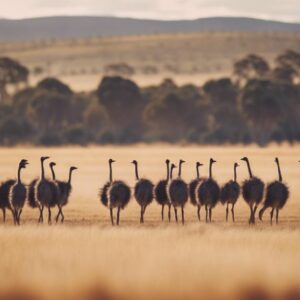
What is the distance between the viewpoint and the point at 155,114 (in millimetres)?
92125

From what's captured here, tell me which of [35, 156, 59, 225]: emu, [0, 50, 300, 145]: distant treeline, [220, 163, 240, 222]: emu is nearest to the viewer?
[35, 156, 59, 225]: emu

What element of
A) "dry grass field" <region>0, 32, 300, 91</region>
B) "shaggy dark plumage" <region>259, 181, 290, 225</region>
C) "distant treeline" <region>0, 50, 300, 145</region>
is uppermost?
"dry grass field" <region>0, 32, 300, 91</region>

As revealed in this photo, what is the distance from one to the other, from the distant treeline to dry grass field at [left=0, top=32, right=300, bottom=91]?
195 ft

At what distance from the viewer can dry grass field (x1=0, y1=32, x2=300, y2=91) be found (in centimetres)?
16688

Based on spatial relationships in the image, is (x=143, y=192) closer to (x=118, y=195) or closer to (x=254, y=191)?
(x=118, y=195)

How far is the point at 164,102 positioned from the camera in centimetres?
9194

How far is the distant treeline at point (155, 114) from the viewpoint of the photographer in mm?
87750

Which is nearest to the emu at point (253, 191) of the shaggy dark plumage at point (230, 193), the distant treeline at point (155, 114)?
the shaggy dark plumage at point (230, 193)

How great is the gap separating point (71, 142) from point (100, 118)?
346 inches

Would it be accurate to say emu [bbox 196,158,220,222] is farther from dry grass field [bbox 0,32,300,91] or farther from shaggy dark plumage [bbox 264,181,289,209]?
dry grass field [bbox 0,32,300,91]

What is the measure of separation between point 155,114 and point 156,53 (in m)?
93.5

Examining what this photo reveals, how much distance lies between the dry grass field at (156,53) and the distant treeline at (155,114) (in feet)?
195

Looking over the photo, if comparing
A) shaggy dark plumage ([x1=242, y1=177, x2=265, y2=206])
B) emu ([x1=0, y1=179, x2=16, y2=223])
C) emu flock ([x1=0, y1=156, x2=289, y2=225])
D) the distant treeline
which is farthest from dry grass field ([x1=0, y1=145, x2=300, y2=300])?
the distant treeline

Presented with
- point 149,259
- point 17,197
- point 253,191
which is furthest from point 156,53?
point 149,259
